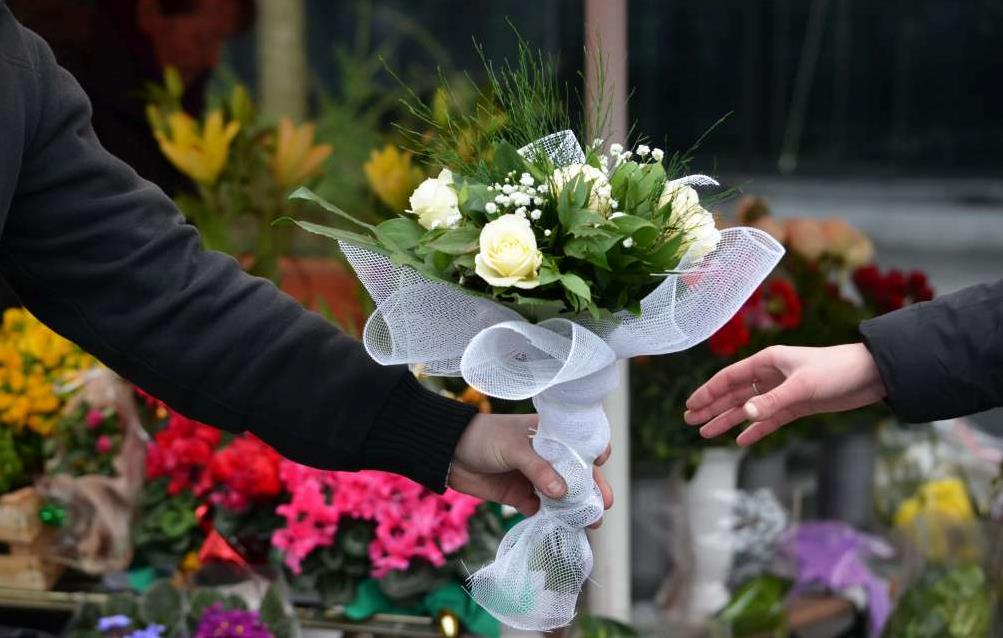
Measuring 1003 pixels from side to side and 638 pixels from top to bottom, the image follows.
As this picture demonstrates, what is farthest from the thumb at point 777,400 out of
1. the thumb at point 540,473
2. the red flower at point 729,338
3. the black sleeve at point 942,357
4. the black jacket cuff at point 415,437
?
the red flower at point 729,338

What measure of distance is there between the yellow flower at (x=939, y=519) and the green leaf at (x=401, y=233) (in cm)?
178

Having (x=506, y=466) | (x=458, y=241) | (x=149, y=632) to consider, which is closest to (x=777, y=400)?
(x=506, y=466)

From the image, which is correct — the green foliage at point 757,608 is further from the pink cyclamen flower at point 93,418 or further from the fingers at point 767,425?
the pink cyclamen flower at point 93,418

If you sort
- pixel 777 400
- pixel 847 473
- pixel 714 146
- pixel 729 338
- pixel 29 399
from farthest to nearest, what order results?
pixel 714 146, pixel 847 473, pixel 729 338, pixel 29 399, pixel 777 400

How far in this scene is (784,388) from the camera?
150 cm

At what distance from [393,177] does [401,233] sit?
1356 mm

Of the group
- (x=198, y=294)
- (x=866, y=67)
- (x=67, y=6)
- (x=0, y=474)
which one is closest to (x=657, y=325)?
(x=198, y=294)

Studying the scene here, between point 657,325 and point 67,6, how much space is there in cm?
235

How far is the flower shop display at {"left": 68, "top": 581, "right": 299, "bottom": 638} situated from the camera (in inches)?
88.0

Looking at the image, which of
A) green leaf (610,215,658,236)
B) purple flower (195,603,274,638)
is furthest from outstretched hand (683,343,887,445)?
purple flower (195,603,274,638)

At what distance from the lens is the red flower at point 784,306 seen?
9.36 ft

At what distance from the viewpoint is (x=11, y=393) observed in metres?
Result: 2.57

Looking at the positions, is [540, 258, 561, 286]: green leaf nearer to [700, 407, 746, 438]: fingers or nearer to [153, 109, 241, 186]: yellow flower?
[700, 407, 746, 438]: fingers

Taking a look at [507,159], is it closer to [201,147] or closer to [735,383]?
[735,383]
